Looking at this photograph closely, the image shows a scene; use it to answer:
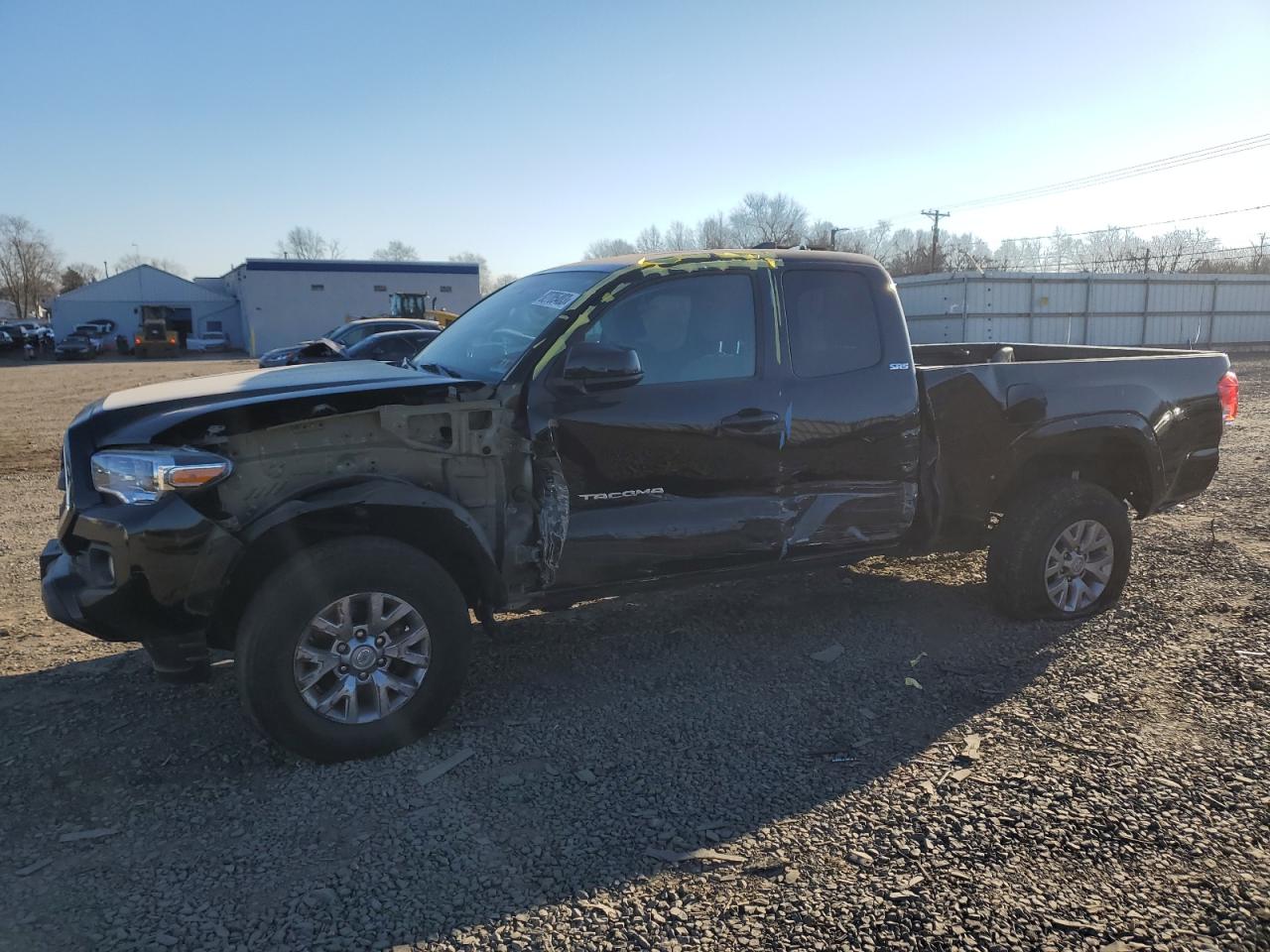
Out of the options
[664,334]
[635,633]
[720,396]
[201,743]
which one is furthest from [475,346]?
[201,743]

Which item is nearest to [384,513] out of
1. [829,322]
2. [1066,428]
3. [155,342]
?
[829,322]

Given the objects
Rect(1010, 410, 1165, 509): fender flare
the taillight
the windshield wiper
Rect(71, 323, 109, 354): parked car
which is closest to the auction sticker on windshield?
the windshield wiper

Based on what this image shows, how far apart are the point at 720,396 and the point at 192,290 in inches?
2582

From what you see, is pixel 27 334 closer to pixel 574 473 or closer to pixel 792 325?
pixel 574 473

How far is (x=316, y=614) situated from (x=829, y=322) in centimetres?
290

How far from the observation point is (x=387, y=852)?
9.75ft

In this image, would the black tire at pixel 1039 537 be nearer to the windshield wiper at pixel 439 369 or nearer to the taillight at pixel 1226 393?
the taillight at pixel 1226 393

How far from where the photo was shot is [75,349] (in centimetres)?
4372

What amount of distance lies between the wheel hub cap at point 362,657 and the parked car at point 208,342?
5577 centimetres

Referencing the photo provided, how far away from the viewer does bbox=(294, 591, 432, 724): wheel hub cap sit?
11.3ft

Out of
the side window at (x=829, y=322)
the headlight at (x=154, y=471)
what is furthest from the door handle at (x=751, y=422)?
the headlight at (x=154, y=471)

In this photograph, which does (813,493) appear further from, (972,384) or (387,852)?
(387,852)

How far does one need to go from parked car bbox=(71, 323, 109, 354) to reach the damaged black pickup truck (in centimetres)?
4922

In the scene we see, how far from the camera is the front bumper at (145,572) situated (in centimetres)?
324
